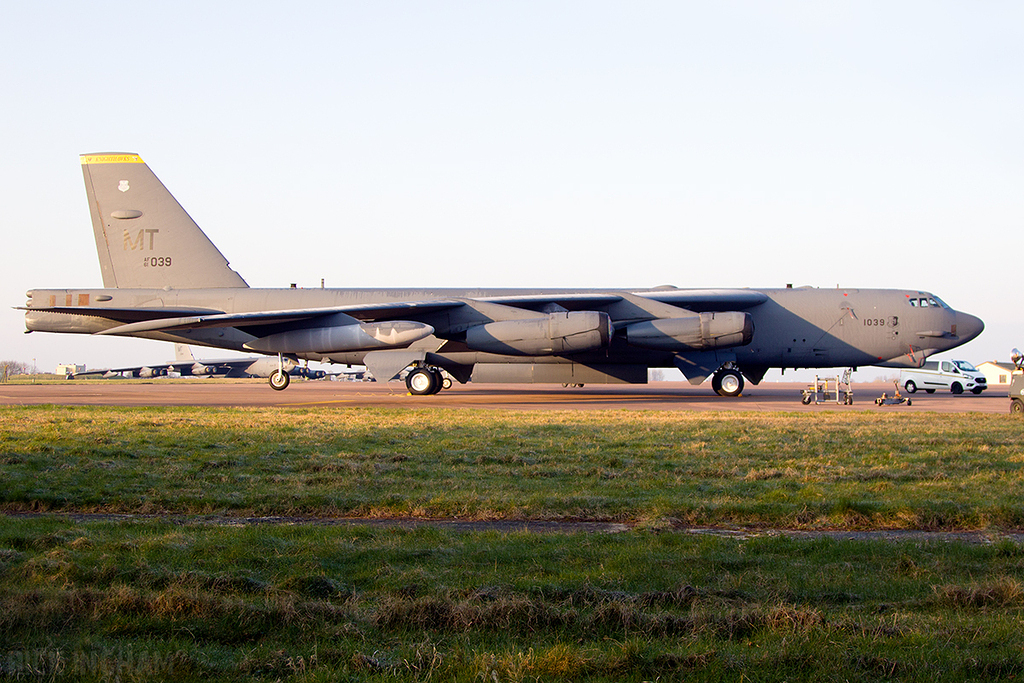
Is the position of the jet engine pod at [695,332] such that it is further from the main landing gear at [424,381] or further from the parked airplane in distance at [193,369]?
the parked airplane in distance at [193,369]

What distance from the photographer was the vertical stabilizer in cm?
2698

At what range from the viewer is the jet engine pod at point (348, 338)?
24.5 metres

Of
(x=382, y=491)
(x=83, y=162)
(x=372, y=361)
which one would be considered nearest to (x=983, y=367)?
(x=372, y=361)

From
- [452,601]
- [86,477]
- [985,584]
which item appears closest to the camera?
[452,601]

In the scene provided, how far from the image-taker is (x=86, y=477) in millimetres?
8664

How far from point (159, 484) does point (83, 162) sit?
876 inches

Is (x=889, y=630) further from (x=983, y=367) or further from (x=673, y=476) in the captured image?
(x=983, y=367)

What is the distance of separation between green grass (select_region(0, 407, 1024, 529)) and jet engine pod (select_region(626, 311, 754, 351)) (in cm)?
823

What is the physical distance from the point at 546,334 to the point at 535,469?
14.2 meters

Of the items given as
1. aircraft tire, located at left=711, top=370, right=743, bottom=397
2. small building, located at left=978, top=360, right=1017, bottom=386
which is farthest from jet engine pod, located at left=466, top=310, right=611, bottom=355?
small building, located at left=978, top=360, right=1017, bottom=386

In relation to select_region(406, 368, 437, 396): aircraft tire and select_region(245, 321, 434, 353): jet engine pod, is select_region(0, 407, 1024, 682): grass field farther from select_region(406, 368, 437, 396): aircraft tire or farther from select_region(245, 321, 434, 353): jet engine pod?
select_region(406, 368, 437, 396): aircraft tire

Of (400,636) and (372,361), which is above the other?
(372,361)

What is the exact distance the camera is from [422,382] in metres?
26.4

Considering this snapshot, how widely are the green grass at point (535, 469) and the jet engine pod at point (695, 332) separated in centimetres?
823
